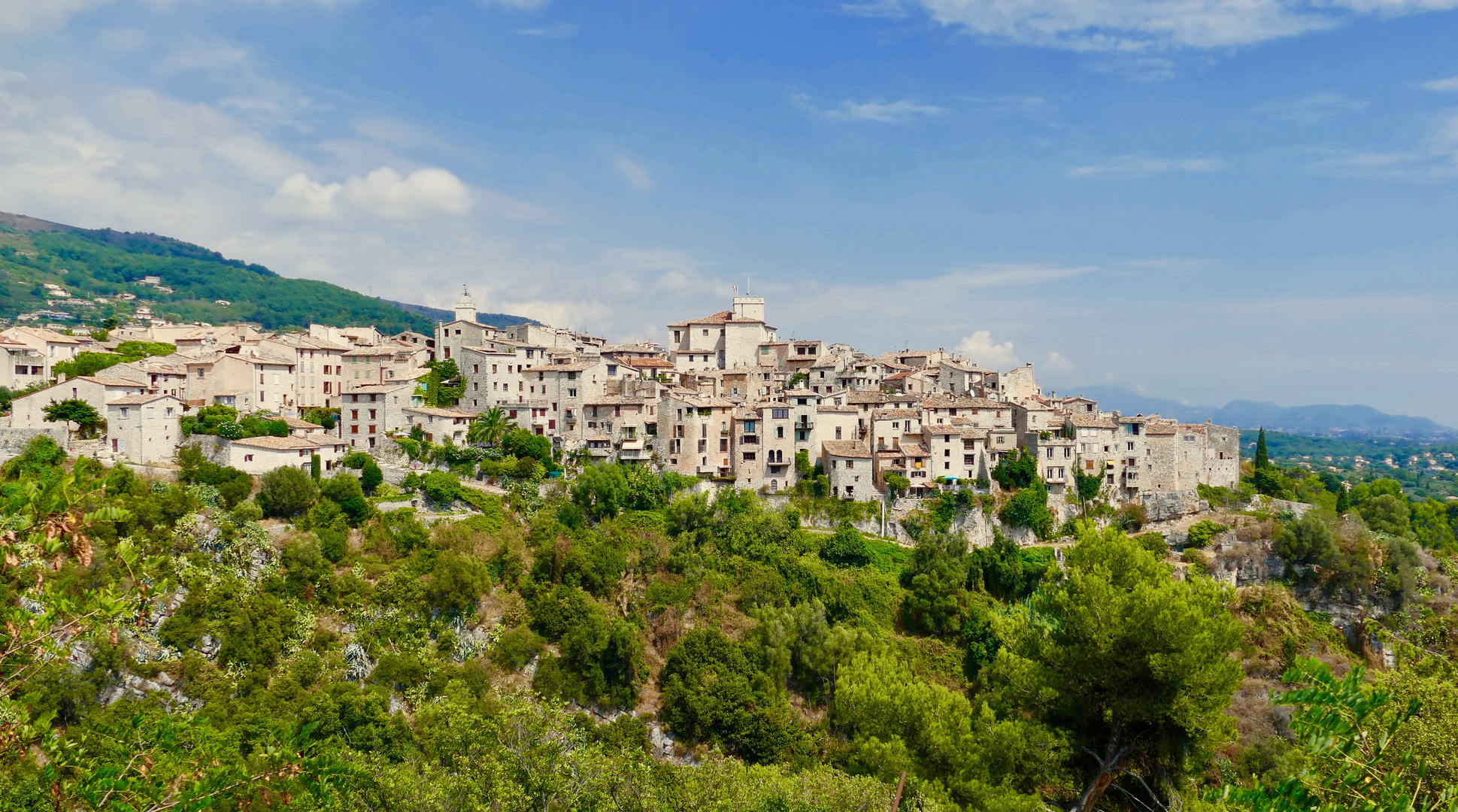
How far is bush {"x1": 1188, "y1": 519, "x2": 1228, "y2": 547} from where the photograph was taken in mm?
54656

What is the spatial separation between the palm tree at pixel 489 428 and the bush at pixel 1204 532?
4962 centimetres

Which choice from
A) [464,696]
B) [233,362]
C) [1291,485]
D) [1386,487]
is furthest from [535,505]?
[1386,487]

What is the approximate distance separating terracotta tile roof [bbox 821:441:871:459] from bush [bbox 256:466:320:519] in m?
33.0

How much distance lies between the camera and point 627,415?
178 ft

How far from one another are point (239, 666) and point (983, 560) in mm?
41959

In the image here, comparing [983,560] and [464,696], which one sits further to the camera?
[983,560]

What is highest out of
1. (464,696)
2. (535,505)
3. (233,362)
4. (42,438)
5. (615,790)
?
(233,362)

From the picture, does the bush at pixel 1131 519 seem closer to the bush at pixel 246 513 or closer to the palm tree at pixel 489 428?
the palm tree at pixel 489 428

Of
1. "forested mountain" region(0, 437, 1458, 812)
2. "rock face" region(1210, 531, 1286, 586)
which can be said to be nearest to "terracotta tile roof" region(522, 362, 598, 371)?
"forested mountain" region(0, 437, 1458, 812)

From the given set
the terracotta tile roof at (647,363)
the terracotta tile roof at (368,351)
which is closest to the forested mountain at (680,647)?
the terracotta tile roof at (368,351)

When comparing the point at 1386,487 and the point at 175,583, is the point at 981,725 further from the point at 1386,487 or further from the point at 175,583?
the point at 1386,487

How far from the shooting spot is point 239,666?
34594 mm

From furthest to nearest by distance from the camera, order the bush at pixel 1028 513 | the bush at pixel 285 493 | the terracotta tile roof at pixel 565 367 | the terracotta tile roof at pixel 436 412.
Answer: the terracotta tile roof at pixel 565 367, the bush at pixel 1028 513, the terracotta tile roof at pixel 436 412, the bush at pixel 285 493

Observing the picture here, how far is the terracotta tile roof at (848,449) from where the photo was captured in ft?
176
